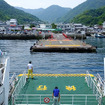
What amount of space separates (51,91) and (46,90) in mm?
458

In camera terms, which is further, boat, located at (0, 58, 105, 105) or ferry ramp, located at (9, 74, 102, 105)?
ferry ramp, located at (9, 74, 102, 105)

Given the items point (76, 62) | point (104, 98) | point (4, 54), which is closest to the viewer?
point (4, 54)

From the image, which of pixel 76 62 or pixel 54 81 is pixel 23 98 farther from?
pixel 76 62

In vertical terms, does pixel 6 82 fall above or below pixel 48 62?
above

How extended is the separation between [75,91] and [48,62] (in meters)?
22.6

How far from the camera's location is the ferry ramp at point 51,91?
12117 mm

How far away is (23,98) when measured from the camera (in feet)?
42.6

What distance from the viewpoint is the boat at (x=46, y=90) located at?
35.7 ft

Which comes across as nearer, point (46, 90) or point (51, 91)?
point (51, 91)

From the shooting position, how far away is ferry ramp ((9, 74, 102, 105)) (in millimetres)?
12117

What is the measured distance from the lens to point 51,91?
14.4 meters

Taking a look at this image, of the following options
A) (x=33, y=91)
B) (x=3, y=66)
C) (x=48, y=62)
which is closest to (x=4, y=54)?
(x=3, y=66)

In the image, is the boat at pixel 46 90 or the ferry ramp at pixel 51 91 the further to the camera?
the ferry ramp at pixel 51 91

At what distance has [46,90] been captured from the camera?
14688 millimetres
